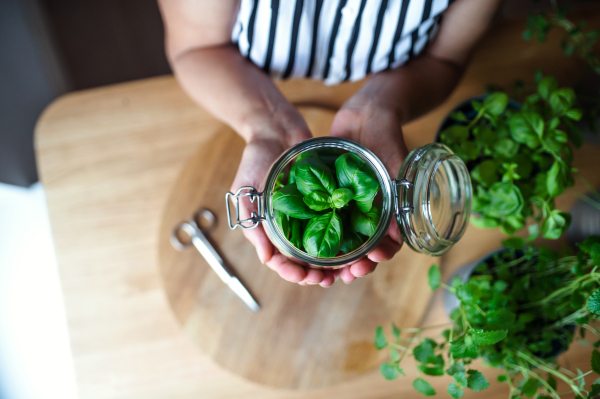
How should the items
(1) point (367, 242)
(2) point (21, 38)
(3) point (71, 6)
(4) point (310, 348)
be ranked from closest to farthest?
(1) point (367, 242) < (4) point (310, 348) < (2) point (21, 38) < (3) point (71, 6)

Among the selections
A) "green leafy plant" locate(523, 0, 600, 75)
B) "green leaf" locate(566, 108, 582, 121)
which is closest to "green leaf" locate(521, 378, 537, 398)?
"green leaf" locate(566, 108, 582, 121)

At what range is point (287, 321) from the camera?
83 centimetres

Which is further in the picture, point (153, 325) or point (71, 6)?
point (71, 6)

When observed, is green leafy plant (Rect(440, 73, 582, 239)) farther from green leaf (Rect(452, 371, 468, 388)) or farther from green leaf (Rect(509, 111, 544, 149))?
green leaf (Rect(452, 371, 468, 388))

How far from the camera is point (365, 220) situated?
477mm

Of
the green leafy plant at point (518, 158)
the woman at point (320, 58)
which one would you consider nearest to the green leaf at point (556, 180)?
the green leafy plant at point (518, 158)

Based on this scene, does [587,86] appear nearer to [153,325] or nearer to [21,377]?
[153,325]

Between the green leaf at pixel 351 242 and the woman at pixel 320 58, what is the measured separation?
0.11m

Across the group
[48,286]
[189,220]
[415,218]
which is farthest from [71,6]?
[415,218]

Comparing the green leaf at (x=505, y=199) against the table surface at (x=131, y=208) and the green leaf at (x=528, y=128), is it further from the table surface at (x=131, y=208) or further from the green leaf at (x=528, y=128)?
the table surface at (x=131, y=208)

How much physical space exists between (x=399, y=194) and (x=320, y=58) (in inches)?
15.7

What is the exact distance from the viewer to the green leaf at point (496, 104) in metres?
0.63

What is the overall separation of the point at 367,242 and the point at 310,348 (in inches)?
16.8

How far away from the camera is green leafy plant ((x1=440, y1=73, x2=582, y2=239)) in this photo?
1.99ft
